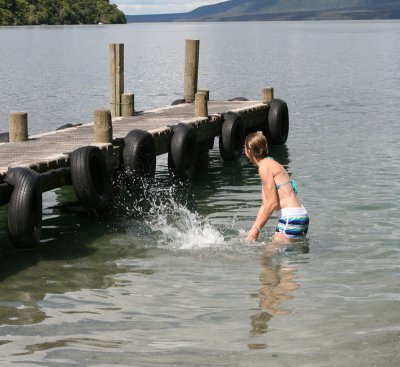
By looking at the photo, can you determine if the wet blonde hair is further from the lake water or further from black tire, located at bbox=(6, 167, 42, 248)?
black tire, located at bbox=(6, 167, 42, 248)

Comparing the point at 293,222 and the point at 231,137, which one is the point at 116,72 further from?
the point at 293,222

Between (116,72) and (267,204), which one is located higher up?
(116,72)

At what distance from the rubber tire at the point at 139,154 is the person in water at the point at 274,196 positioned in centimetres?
458

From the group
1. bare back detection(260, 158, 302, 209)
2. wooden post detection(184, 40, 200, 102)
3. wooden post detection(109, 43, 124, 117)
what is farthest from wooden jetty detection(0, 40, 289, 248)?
bare back detection(260, 158, 302, 209)

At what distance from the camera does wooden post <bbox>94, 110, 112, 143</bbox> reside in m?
15.0

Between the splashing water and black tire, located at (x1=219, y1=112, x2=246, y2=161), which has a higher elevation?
black tire, located at (x1=219, y1=112, x2=246, y2=161)

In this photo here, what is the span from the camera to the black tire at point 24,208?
38.7 feet

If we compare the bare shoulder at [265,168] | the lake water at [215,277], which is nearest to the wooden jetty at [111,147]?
the lake water at [215,277]

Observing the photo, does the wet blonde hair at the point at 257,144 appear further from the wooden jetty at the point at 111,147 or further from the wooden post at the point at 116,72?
the wooden post at the point at 116,72

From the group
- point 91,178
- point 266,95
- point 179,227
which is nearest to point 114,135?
point 179,227

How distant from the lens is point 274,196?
Result: 10961mm

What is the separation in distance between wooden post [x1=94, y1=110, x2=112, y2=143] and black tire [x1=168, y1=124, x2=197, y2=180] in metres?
2.08

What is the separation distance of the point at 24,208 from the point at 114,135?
526cm

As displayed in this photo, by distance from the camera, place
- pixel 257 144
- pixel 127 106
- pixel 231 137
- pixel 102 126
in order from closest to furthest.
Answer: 1. pixel 257 144
2. pixel 102 126
3. pixel 231 137
4. pixel 127 106
